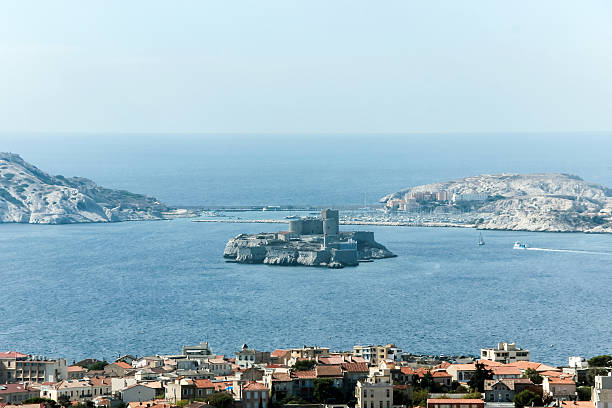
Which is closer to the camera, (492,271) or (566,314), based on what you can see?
(566,314)

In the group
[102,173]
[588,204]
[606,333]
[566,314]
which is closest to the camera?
[606,333]

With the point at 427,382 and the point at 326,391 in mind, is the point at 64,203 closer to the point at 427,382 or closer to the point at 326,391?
the point at 427,382

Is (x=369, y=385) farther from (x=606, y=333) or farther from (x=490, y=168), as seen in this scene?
(x=490, y=168)

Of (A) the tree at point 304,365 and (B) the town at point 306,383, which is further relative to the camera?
(A) the tree at point 304,365

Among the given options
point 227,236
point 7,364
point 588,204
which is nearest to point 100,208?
point 227,236

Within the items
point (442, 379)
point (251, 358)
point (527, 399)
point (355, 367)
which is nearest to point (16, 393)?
point (355, 367)

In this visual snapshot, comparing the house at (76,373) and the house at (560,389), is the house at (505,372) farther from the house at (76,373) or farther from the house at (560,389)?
the house at (76,373)

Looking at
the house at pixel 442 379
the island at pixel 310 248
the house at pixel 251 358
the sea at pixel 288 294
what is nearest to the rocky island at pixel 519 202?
the sea at pixel 288 294
